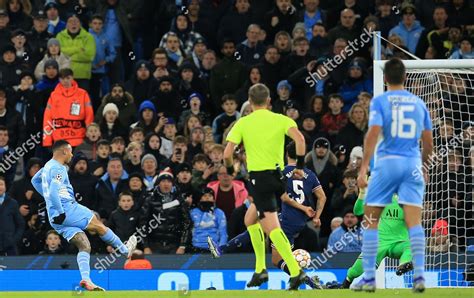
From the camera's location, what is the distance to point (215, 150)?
2075 cm

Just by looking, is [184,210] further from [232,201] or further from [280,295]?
[280,295]

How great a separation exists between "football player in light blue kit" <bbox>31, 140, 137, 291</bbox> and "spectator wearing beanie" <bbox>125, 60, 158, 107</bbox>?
671 centimetres

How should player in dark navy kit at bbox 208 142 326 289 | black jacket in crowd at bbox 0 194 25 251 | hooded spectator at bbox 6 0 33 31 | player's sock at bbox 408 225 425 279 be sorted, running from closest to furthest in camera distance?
player's sock at bbox 408 225 425 279 → player in dark navy kit at bbox 208 142 326 289 → black jacket in crowd at bbox 0 194 25 251 → hooded spectator at bbox 6 0 33 31

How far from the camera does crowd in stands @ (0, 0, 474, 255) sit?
64.7 ft

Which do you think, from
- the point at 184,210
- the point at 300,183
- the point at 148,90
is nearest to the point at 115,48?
the point at 148,90

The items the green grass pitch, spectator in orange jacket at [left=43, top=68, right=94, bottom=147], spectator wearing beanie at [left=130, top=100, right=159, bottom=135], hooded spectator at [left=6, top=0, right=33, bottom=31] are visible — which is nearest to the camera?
the green grass pitch

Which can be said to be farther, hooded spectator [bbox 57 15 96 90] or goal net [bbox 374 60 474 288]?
hooded spectator [bbox 57 15 96 90]

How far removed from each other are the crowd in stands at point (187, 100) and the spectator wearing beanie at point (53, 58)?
0.04 metres

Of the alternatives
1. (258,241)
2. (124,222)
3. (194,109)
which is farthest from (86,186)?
(258,241)

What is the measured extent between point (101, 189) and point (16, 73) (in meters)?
3.84

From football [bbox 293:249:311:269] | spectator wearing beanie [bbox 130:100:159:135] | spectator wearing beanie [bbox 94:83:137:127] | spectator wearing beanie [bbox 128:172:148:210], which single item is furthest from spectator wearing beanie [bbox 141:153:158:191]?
football [bbox 293:249:311:269]

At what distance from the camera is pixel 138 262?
19.0m

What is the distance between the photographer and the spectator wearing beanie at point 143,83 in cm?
2278

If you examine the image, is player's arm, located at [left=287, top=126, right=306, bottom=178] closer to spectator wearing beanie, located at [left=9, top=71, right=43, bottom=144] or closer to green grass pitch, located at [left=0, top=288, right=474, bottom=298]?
green grass pitch, located at [left=0, top=288, right=474, bottom=298]
